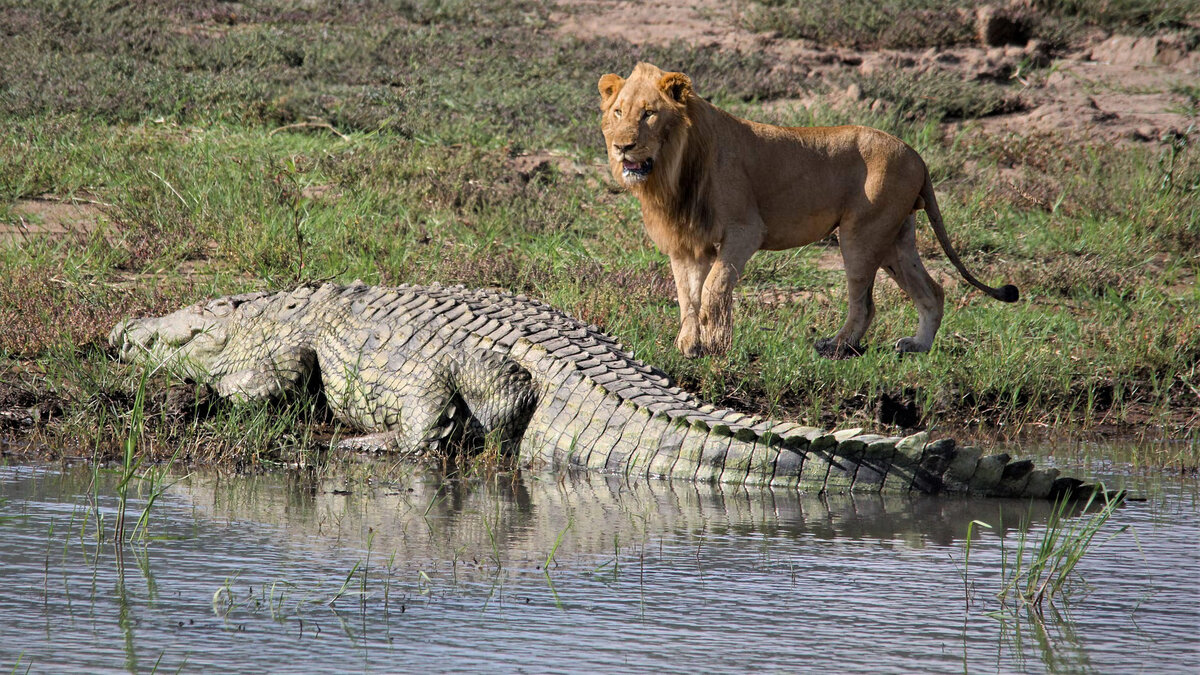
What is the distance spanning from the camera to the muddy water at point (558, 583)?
10.5 ft

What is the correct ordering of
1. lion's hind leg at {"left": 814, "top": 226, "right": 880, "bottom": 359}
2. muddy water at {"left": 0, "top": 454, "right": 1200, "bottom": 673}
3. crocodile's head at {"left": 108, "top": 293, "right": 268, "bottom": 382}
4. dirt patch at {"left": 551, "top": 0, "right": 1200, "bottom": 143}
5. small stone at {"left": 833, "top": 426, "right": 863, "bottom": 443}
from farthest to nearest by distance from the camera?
dirt patch at {"left": 551, "top": 0, "right": 1200, "bottom": 143}, lion's hind leg at {"left": 814, "top": 226, "right": 880, "bottom": 359}, crocodile's head at {"left": 108, "top": 293, "right": 268, "bottom": 382}, small stone at {"left": 833, "top": 426, "right": 863, "bottom": 443}, muddy water at {"left": 0, "top": 454, "right": 1200, "bottom": 673}

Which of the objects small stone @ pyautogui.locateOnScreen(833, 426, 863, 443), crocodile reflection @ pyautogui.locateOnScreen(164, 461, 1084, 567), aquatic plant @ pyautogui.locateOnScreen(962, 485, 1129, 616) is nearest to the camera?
aquatic plant @ pyautogui.locateOnScreen(962, 485, 1129, 616)

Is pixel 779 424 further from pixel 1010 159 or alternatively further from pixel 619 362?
pixel 1010 159

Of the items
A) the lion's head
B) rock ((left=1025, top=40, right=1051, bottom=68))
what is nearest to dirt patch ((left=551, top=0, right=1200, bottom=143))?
rock ((left=1025, top=40, right=1051, bottom=68))

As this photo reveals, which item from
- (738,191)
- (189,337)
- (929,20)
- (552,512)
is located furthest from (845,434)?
(929,20)

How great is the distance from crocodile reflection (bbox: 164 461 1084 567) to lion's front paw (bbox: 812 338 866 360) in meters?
2.07

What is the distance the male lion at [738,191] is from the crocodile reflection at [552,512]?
70.6 inches

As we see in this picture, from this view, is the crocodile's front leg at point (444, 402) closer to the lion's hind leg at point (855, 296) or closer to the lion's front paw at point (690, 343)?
the lion's front paw at point (690, 343)

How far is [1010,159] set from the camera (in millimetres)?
11016

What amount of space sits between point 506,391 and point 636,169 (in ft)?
4.94

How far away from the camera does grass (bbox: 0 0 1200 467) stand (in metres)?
6.57

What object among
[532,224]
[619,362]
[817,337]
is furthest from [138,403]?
[532,224]

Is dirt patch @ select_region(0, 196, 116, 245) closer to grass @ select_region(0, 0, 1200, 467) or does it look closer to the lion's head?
grass @ select_region(0, 0, 1200, 467)

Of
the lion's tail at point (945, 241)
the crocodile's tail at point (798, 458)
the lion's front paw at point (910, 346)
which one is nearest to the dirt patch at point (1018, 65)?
the lion's tail at point (945, 241)
